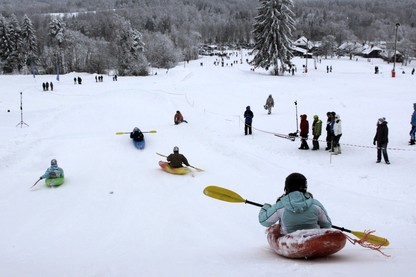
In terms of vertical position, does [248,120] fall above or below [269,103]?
below

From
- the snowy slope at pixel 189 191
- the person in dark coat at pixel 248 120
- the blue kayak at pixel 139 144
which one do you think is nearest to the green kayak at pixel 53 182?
the snowy slope at pixel 189 191

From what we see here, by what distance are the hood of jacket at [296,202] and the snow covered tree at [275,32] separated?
→ 147 feet

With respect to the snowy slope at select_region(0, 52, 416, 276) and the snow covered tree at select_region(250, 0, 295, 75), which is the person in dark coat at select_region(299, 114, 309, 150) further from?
the snow covered tree at select_region(250, 0, 295, 75)

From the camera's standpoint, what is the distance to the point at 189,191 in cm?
1223

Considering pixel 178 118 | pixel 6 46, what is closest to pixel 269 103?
pixel 178 118

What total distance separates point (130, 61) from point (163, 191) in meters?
57.7

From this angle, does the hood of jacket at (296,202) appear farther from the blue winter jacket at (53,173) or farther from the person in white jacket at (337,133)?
the blue winter jacket at (53,173)

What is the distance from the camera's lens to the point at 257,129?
2023 centimetres

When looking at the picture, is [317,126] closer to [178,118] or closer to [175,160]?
[175,160]

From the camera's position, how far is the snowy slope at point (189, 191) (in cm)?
630

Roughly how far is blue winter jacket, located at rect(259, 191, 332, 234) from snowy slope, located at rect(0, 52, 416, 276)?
531 millimetres

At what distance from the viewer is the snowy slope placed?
20.7 feet

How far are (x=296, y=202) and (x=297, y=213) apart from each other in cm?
30

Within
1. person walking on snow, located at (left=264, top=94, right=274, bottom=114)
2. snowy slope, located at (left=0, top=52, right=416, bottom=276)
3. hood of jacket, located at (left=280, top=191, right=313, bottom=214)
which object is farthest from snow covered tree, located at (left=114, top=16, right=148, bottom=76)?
hood of jacket, located at (left=280, top=191, right=313, bottom=214)
